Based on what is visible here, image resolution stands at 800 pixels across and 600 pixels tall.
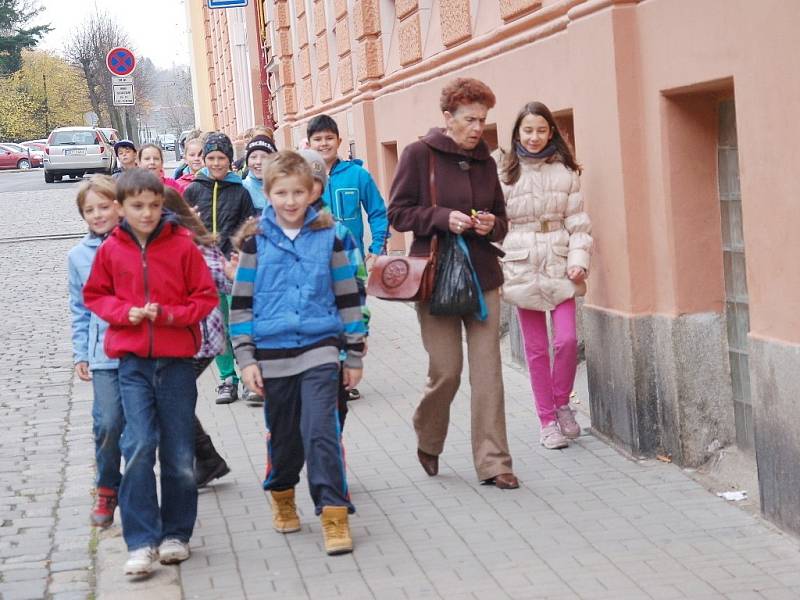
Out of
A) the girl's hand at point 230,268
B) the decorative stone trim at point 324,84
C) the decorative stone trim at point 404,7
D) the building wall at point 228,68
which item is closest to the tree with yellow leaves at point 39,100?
the building wall at point 228,68

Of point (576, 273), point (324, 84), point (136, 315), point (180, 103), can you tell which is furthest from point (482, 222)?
point (180, 103)

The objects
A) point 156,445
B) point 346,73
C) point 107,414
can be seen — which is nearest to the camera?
point 156,445

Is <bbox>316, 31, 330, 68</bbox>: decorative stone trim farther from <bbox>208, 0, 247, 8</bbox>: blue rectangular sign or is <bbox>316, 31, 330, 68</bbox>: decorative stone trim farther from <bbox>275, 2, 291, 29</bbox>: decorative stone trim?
<bbox>275, 2, 291, 29</bbox>: decorative stone trim

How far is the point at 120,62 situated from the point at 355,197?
15978 millimetres

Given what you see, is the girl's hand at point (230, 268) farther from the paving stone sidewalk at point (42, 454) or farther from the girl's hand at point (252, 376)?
the paving stone sidewalk at point (42, 454)

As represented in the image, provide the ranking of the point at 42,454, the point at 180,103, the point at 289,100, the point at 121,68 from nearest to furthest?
1. the point at 42,454
2. the point at 121,68
3. the point at 289,100
4. the point at 180,103

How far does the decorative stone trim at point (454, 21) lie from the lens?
1181 centimetres

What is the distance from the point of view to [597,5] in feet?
25.3

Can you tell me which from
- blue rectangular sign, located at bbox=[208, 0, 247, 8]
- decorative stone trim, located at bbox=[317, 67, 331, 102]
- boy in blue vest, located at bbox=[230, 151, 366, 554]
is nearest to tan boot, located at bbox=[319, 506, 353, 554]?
boy in blue vest, located at bbox=[230, 151, 366, 554]

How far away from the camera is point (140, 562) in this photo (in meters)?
5.78

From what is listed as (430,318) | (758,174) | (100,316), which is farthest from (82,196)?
(758,174)

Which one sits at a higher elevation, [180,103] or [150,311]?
[180,103]

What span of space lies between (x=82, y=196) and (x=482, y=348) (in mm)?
1967

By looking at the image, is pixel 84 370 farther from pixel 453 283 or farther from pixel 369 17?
pixel 369 17
